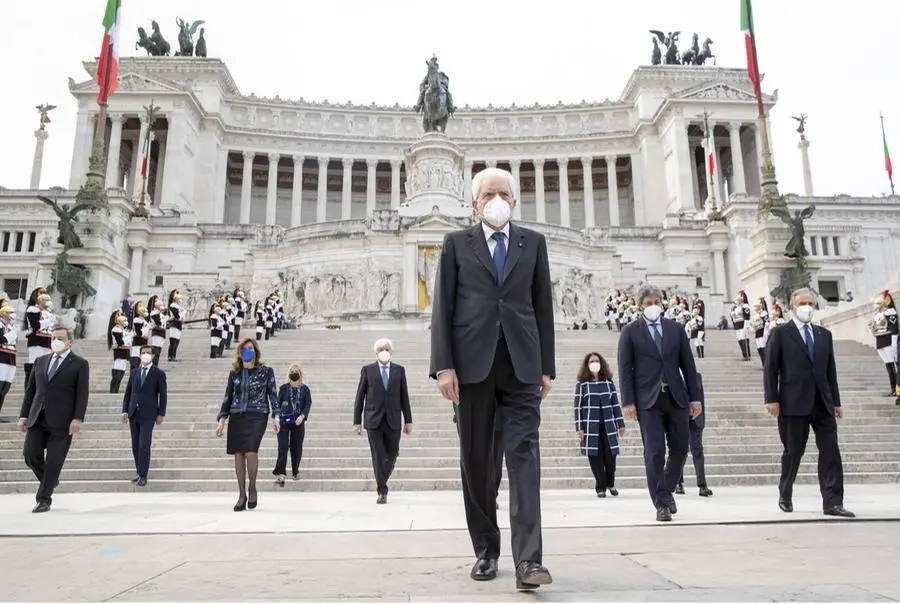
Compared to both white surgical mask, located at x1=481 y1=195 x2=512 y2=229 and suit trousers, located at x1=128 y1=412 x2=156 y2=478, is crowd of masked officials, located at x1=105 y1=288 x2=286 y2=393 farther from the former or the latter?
white surgical mask, located at x1=481 y1=195 x2=512 y2=229

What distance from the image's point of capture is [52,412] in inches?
331

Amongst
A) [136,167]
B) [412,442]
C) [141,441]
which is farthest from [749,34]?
[136,167]

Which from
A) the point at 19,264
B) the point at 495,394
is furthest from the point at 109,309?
the point at 19,264

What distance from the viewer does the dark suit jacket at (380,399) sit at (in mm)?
9328

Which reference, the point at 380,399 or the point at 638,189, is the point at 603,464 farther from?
the point at 638,189

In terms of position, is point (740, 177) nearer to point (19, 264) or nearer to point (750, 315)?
point (750, 315)

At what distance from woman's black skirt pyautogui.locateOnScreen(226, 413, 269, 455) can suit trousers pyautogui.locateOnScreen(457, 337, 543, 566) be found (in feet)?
15.5

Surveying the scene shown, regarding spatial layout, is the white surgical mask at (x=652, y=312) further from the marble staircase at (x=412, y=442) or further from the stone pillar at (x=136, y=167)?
the stone pillar at (x=136, y=167)

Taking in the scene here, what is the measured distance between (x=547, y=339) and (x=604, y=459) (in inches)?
219

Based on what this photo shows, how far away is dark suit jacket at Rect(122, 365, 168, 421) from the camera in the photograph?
399 inches

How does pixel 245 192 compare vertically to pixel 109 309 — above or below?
above

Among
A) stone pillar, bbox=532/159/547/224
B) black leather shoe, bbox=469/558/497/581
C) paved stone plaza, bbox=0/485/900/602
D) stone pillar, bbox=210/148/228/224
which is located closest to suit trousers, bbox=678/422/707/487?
paved stone plaza, bbox=0/485/900/602

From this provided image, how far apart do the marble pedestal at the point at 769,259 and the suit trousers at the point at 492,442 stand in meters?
21.5

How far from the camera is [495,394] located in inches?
169
